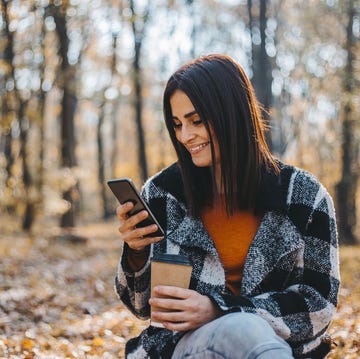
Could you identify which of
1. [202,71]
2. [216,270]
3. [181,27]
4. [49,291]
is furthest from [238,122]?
[181,27]

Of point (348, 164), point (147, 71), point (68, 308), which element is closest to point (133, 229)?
point (68, 308)

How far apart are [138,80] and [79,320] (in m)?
10.2

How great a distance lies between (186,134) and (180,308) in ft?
2.80

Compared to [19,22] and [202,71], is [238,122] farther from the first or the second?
[19,22]

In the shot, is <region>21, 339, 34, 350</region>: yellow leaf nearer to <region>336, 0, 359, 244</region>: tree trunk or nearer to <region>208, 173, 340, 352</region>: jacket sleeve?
<region>208, 173, 340, 352</region>: jacket sleeve

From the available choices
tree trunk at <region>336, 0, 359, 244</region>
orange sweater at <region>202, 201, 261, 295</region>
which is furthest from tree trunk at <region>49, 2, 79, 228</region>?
orange sweater at <region>202, 201, 261, 295</region>

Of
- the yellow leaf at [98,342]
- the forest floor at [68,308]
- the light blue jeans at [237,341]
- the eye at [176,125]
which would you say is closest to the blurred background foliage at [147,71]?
the forest floor at [68,308]

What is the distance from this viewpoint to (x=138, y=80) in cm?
1477

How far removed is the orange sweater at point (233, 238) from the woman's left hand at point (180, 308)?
0.42m

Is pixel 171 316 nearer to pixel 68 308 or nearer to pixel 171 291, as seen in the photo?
pixel 171 291

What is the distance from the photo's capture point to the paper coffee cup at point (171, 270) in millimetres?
1985

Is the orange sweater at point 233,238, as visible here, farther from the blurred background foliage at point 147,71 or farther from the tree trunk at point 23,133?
the tree trunk at point 23,133

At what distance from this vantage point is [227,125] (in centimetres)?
248

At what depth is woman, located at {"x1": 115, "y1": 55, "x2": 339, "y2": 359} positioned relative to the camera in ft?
7.60
